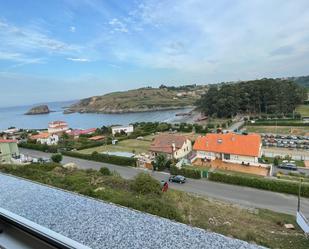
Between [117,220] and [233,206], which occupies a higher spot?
[117,220]

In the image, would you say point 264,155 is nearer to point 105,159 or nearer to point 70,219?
point 105,159

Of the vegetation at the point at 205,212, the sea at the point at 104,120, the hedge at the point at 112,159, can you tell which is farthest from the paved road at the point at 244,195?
the sea at the point at 104,120

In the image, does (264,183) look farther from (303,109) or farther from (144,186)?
(303,109)

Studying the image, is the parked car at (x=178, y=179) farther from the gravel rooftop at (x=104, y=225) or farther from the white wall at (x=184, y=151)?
the gravel rooftop at (x=104, y=225)

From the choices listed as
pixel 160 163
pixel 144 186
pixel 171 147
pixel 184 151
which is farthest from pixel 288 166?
pixel 144 186

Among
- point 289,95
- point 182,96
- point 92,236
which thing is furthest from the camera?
point 182,96

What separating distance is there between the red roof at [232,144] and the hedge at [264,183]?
429cm

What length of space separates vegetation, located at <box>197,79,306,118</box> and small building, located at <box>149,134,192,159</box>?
26371 mm

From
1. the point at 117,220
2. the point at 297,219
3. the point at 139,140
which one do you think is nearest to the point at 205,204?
the point at 297,219

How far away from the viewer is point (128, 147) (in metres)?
28.4

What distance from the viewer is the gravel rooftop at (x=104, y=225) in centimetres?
267

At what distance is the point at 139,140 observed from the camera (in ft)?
107

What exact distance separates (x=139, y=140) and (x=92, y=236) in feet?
97.9

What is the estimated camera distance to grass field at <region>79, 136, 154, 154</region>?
1058 inches
